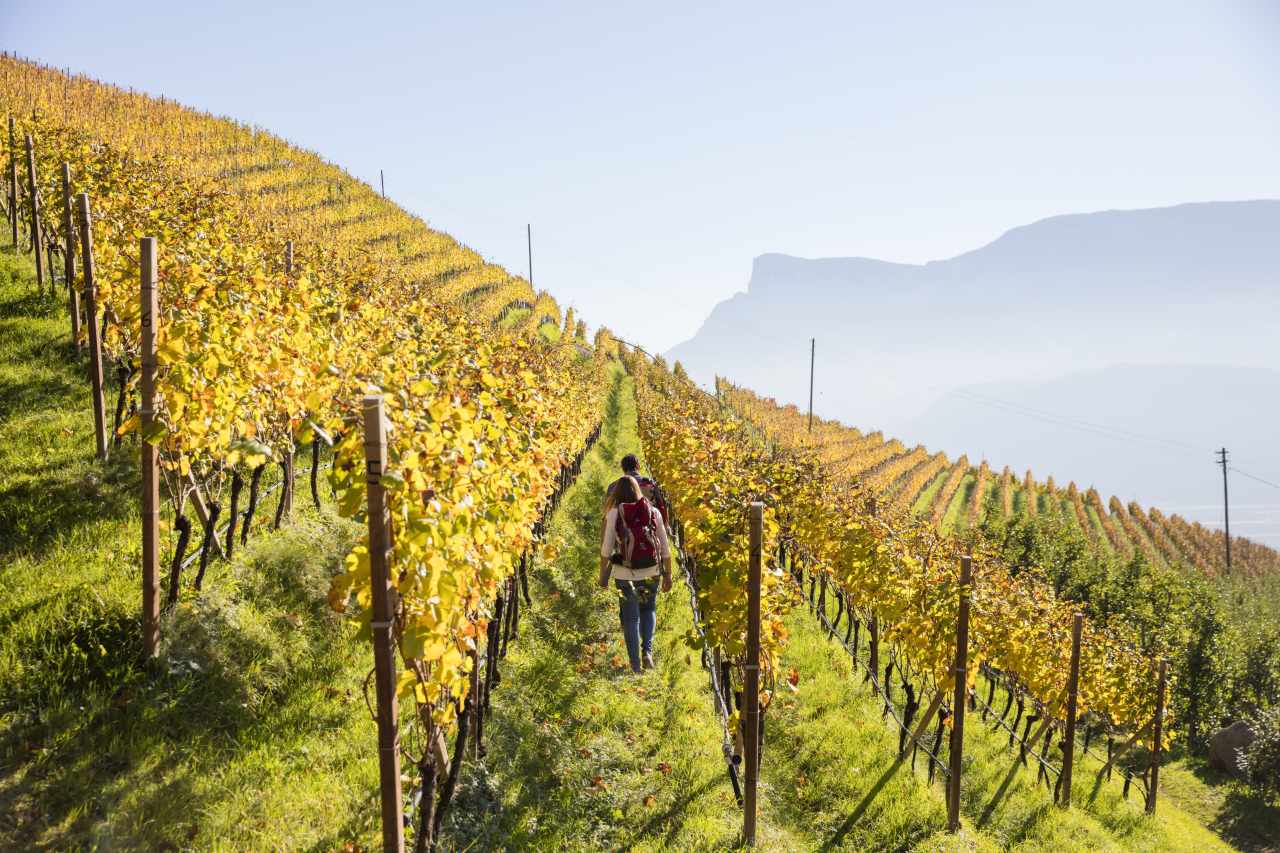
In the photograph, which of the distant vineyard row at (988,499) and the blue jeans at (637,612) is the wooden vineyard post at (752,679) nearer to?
the blue jeans at (637,612)

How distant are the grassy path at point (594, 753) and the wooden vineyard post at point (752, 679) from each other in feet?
1.04

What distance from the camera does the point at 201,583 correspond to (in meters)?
6.52

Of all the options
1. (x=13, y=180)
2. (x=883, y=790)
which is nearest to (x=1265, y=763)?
(x=883, y=790)

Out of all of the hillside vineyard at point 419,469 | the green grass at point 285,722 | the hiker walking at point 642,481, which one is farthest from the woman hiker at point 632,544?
the green grass at point 285,722

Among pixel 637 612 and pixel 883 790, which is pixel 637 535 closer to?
pixel 637 612

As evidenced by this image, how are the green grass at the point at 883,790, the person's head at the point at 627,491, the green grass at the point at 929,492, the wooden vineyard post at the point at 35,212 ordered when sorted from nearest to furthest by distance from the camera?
the person's head at the point at 627,491 < the green grass at the point at 883,790 < the wooden vineyard post at the point at 35,212 < the green grass at the point at 929,492

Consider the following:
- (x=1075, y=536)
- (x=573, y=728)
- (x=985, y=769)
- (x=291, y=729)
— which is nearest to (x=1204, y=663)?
(x=1075, y=536)

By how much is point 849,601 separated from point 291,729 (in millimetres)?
12520

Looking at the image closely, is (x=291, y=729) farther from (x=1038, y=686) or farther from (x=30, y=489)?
(x=1038, y=686)

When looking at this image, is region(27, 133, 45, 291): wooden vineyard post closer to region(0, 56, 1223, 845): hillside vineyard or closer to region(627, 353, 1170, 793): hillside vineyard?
region(0, 56, 1223, 845): hillside vineyard

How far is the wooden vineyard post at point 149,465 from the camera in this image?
5297 mm

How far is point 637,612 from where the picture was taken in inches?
336

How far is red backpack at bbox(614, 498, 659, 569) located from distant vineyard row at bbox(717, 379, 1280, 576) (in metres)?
42.7

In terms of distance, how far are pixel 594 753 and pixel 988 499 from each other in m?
61.3
